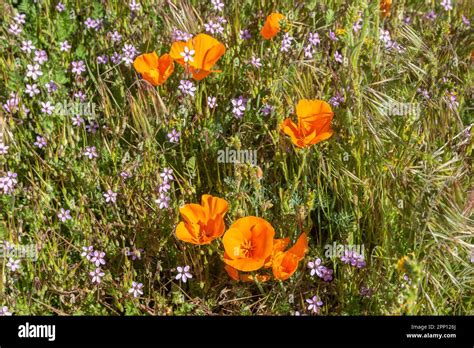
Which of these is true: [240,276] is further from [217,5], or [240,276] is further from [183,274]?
[217,5]

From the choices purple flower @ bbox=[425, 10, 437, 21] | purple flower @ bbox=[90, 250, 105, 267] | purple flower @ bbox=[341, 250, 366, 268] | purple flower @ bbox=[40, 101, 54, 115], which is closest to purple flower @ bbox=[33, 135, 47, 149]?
purple flower @ bbox=[40, 101, 54, 115]

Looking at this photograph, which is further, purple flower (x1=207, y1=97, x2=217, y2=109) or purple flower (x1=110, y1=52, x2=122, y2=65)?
purple flower (x1=110, y1=52, x2=122, y2=65)

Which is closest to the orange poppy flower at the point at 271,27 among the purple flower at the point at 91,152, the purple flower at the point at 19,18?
the purple flower at the point at 91,152

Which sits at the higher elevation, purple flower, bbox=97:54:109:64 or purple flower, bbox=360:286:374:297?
purple flower, bbox=97:54:109:64

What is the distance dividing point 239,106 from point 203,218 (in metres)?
0.63

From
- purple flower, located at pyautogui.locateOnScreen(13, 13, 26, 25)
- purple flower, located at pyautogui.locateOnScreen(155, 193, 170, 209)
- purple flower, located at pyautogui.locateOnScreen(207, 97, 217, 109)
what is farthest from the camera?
purple flower, located at pyautogui.locateOnScreen(13, 13, 26, 25)

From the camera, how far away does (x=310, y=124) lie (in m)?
2.43

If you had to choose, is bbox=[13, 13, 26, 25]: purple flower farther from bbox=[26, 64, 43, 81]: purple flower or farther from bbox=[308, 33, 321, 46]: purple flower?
bbox=[308, 33, 321, 46]: purple flower

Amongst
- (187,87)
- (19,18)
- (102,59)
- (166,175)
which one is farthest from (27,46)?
(166,175)

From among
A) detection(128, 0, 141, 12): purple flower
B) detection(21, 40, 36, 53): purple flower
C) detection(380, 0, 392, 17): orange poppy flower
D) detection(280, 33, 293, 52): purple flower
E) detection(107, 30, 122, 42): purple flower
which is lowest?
detection(280, 33, 293, 52): purple flower

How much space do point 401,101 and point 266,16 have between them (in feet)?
2.89

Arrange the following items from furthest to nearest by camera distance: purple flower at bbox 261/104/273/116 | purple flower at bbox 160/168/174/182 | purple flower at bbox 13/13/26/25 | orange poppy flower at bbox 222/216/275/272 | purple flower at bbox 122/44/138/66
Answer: purple flower at bbox 13/13/26/25
purple flower at bbox 122/44/138/66
purple flower at bbox 261/104/273/116
purple flower at bbox 160/168/174/182
orange poppy flower at bbox 222/216/275/272

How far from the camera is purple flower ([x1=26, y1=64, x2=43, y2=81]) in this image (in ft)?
9.52
